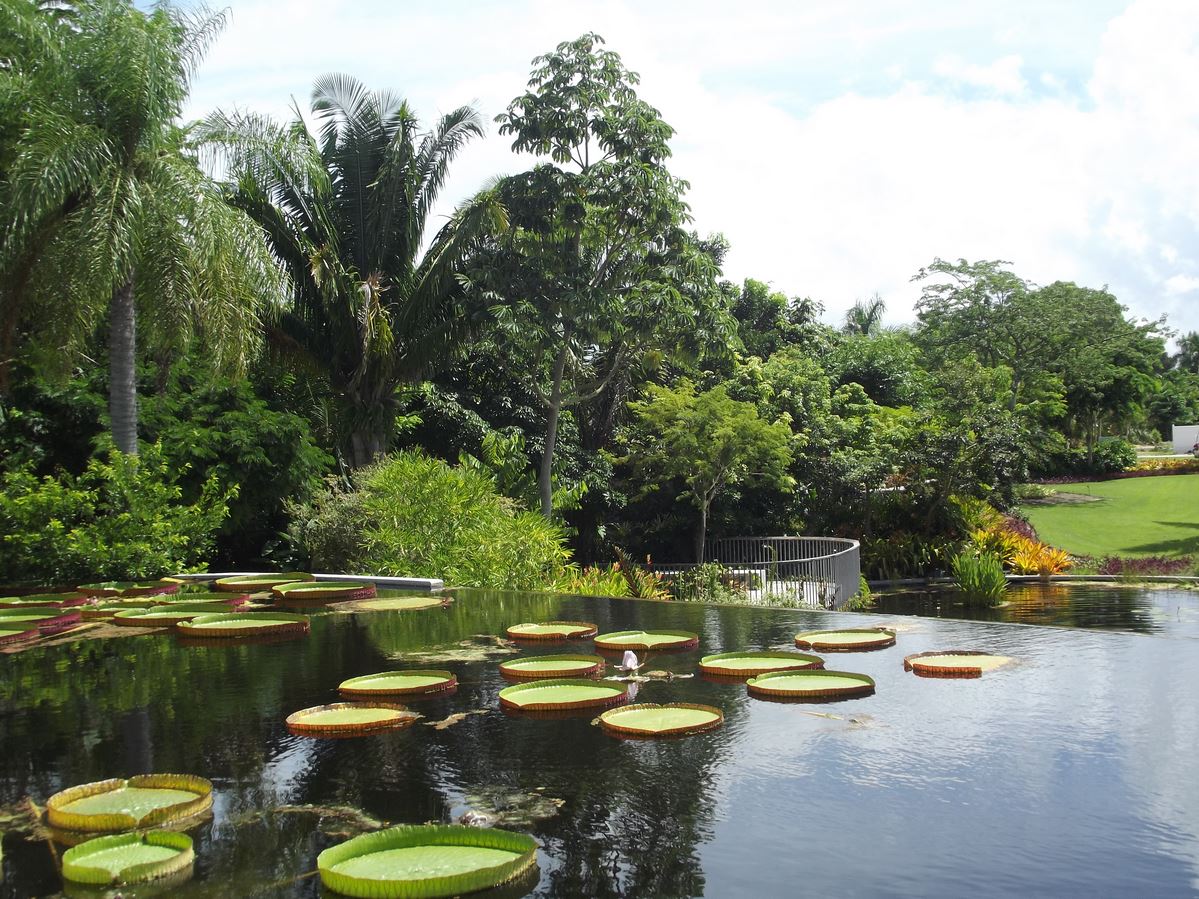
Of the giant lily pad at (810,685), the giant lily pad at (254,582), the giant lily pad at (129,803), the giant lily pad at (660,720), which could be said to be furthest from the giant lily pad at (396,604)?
the giant lily pad at (129,803)

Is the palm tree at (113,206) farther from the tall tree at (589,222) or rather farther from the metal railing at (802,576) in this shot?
the metal railing at (802,576)

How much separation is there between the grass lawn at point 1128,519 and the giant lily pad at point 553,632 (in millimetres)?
24825

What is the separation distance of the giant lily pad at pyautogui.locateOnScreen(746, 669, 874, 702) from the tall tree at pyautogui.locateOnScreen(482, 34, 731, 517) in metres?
13.2

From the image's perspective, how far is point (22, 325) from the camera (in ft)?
47.6

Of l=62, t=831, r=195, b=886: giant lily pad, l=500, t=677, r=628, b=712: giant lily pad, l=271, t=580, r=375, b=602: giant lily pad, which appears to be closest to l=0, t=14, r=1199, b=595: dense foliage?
l=271, t=580, r=375, b=602: giant lily pad

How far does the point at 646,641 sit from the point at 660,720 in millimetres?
A: 1813

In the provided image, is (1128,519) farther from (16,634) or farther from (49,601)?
(16,634)

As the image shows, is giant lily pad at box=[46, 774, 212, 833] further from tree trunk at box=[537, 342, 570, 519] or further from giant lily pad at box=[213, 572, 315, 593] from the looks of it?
tree trunk at box=[537, 342, 570, 519]

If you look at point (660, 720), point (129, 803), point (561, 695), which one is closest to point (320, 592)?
point (561, 695)

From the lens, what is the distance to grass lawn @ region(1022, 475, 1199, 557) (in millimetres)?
28219

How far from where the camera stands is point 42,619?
283 inches

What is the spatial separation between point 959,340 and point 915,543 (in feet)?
62.7

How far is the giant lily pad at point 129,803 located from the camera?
3217 mm

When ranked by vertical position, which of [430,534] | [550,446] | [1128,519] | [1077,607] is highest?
[550,446]
